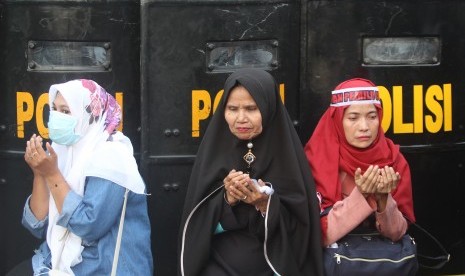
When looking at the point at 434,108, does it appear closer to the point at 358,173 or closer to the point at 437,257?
the point at 437,257

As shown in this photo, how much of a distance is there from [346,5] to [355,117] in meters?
0.58

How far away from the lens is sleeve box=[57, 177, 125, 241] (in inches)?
149

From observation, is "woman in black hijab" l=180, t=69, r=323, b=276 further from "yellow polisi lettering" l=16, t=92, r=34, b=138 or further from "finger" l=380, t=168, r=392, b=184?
"yellow polisi lettering" l=16, t=92, r=34, b=138

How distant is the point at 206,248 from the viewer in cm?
376

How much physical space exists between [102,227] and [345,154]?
2.96 feet

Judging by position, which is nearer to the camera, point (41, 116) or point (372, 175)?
point (372, 175)

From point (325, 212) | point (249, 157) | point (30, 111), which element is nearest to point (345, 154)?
point (325, 212)

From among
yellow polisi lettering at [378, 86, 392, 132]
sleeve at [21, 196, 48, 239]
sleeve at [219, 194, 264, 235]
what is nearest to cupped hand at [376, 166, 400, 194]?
sleeve at [219, 194, 264, 235]

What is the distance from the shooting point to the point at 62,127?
385 centimetres

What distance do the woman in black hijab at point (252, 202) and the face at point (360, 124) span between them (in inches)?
8.4

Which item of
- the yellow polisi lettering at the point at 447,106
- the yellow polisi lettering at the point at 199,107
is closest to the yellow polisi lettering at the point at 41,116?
the yellow polisi lettering at the point at 199,107

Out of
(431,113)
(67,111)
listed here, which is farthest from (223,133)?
(431,113)

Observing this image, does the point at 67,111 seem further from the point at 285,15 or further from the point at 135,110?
the point at 285,15

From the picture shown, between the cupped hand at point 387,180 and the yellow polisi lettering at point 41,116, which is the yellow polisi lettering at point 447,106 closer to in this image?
the cupped hand at point 387,180
